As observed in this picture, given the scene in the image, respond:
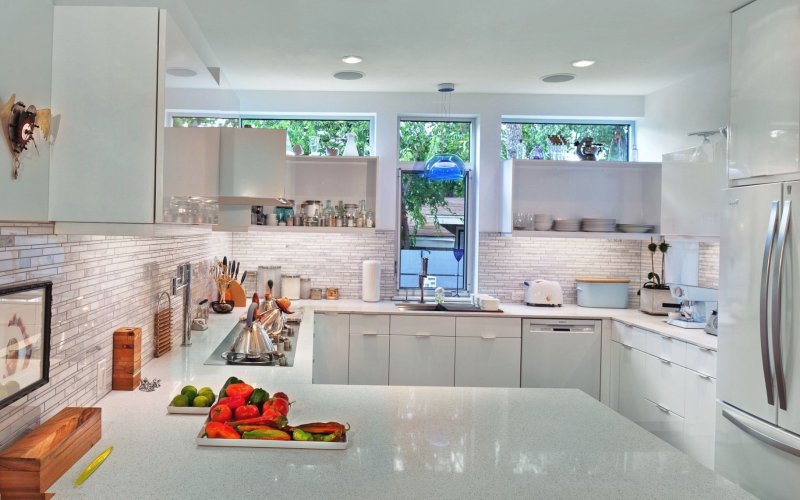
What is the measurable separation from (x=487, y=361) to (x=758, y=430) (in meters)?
2.09

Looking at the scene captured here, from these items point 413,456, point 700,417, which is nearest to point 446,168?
point 700,417

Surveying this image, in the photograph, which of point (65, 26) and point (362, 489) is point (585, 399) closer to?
point (362, 489)

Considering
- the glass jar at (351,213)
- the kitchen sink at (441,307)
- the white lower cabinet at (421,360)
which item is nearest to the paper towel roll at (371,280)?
the kitchen sink at (441,307)

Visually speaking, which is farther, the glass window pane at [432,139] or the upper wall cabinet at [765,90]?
the glass window pane at [432,139]

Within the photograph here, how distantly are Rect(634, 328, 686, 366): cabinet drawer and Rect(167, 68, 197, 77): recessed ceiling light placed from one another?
3165mm

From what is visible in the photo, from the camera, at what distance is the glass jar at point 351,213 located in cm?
487

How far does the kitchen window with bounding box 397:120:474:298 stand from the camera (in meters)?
5.25

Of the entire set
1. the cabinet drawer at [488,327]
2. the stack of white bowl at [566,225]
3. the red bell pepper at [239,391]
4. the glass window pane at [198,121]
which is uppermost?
the glass window pane at [198,121]

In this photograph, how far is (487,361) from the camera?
450 centimetres

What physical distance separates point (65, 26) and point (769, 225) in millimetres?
2799

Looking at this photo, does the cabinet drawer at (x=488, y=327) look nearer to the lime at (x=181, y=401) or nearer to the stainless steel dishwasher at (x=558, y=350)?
the stainless steel dishwasher at (x=558, y=350)

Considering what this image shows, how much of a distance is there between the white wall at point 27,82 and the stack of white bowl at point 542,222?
13.0 ft

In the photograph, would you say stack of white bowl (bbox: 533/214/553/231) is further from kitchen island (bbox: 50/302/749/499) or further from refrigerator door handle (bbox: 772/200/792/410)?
kitchen island (bbox: 50/302/749/499)

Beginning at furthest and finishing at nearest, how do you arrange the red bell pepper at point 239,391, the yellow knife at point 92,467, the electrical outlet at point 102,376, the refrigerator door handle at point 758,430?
the refrigerator door handle at point 758,430 → the electrical outlet at point 102,376 → the red bell pepper at point 239,391 → the yellow knife at point 92,467
